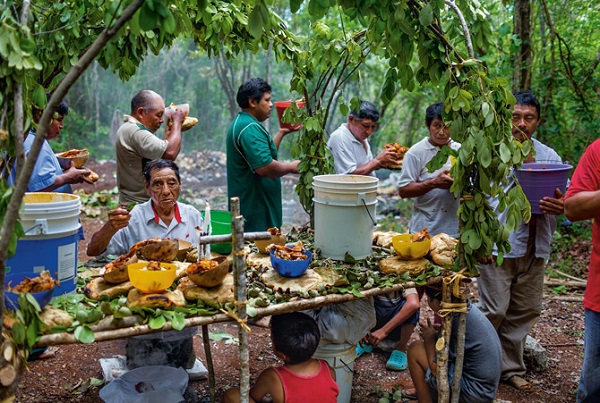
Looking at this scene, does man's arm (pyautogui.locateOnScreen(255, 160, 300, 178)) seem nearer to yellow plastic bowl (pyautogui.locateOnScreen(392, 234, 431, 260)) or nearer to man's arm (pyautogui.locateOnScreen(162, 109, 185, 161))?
man's arm (pyautogui.locateOnScreen(162, 109, 185, 161))

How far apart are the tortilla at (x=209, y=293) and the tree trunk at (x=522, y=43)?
4.62 m

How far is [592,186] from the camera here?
300cm

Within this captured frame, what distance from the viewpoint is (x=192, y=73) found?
14688 millimetres

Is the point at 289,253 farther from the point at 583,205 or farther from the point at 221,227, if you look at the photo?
the point at 583,205

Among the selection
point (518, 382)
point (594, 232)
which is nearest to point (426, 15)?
point (594, 232)

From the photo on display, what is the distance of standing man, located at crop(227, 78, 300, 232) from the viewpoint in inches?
165

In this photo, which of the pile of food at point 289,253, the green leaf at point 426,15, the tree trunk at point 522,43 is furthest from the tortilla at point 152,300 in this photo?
the tree trunk at point 522,43

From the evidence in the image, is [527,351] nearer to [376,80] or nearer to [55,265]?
[55,265]

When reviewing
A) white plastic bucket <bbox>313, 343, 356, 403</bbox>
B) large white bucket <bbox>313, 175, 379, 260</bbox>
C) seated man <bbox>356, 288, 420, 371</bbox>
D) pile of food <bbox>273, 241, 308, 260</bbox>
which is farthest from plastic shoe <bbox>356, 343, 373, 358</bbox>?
pile of food <bbox>273, 241, 308, 260</bbox>

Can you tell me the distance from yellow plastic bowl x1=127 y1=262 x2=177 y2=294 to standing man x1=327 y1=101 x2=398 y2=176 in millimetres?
2274

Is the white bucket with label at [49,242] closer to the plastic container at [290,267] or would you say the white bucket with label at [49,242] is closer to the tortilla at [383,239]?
the plastic container at [290,267]

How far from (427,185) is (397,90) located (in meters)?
6.13

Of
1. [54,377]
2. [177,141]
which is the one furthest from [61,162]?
[54,377]

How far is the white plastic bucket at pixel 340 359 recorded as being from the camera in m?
3.32
